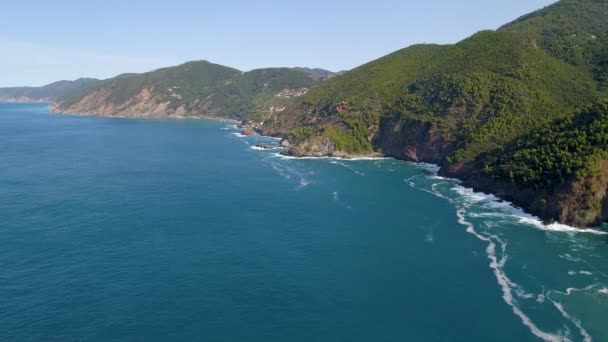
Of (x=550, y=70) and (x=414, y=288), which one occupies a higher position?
(x=550, y=70)

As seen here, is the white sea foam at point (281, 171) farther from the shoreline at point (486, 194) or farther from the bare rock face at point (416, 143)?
the bare rock face at point (416, 143)

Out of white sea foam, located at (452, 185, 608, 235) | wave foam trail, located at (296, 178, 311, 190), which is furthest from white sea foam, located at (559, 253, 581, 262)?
wave foam trail, located at (296, 178, 311, 190)

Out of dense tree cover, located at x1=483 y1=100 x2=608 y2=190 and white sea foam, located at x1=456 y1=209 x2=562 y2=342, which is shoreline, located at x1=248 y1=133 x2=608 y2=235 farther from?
white sea foam, located at x1=456 y1=209 x2=562 y2=342

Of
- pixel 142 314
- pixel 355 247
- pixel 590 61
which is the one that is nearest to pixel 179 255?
pixel 142 314

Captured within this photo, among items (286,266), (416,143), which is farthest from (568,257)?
(416,143)

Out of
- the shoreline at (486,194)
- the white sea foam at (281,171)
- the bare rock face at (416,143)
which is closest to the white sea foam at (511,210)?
the shoreline at (486,194)

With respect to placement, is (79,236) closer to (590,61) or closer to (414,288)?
(414,288)

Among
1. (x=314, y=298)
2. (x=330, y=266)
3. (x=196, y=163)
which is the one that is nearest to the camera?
(x=314, y=298)
